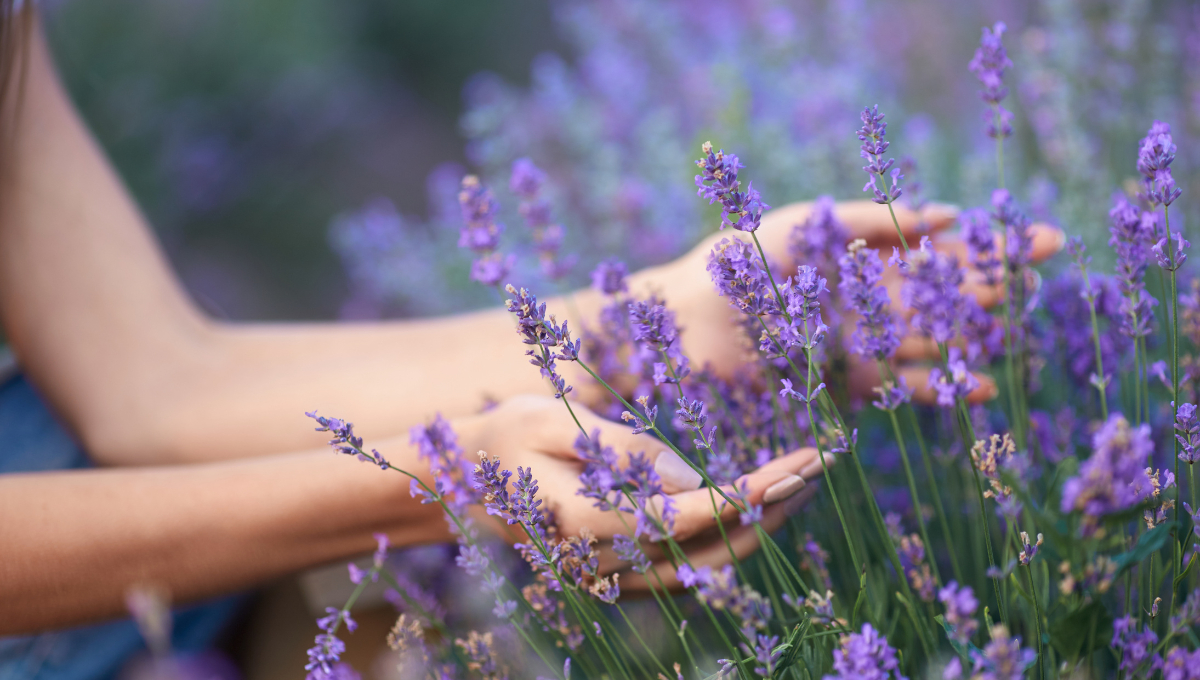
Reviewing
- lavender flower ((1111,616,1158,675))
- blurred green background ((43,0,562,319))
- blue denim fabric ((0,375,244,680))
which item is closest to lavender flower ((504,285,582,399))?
lavender flower ((1111,616,1158,675))

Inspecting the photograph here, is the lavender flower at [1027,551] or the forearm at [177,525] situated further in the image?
the forearm at [177,525]

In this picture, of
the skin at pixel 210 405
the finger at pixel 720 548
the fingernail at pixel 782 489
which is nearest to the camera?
the fingernail at pixel 782 489

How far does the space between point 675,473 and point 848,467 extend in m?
0.36

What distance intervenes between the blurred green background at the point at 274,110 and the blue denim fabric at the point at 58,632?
2206mm

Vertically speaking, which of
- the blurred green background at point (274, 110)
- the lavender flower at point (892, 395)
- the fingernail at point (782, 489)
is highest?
the blurred green background at point (274, 110)

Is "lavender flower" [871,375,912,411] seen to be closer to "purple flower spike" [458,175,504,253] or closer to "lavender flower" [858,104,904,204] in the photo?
"lavender flower" [858,104,904,204]

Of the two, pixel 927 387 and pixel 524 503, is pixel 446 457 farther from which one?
pixel 927 387

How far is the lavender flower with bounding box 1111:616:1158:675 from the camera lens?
24.4 inches

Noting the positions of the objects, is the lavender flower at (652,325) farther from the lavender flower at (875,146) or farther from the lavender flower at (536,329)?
the lavender flower at (875,146)

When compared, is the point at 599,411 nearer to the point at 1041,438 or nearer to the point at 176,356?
the point at 1041,438

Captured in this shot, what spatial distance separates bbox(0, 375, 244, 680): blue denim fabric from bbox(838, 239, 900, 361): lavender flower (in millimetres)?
1146

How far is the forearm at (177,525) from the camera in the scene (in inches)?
39.2

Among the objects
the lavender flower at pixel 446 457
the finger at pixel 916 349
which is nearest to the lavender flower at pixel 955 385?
the finger at pixel 916 349

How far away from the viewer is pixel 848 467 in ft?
3.57
